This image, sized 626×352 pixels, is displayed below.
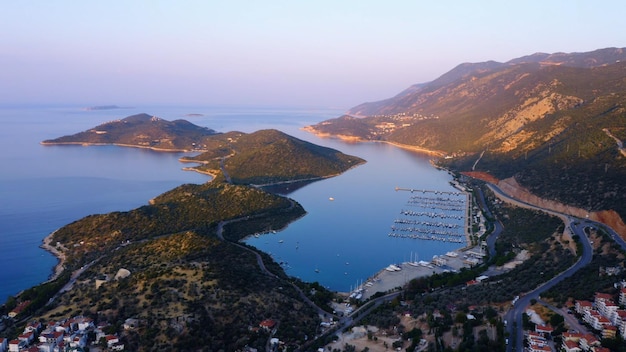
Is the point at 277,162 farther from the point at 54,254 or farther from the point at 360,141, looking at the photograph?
the point at 360,141

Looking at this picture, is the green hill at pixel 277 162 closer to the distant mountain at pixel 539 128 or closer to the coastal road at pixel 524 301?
the distant mountain at pixel 539 128

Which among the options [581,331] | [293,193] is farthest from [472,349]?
[293,193]

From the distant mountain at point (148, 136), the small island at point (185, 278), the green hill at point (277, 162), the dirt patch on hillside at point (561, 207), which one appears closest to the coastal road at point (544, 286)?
the dirt patch on hillside at point (561, 207)

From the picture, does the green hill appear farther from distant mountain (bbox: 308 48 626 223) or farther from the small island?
distant mountain (bbox: 308 48 626 223)

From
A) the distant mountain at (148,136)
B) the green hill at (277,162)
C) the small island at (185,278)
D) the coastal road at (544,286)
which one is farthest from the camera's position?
the distant mountain at (148,136)

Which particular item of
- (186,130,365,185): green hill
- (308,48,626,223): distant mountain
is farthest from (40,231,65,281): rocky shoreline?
(308,48,626,223): distant mountain

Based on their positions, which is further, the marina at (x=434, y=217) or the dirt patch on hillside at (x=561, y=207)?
the marina at (x=434, y=217)

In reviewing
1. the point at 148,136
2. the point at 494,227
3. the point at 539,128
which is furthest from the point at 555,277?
the point at 148,136
